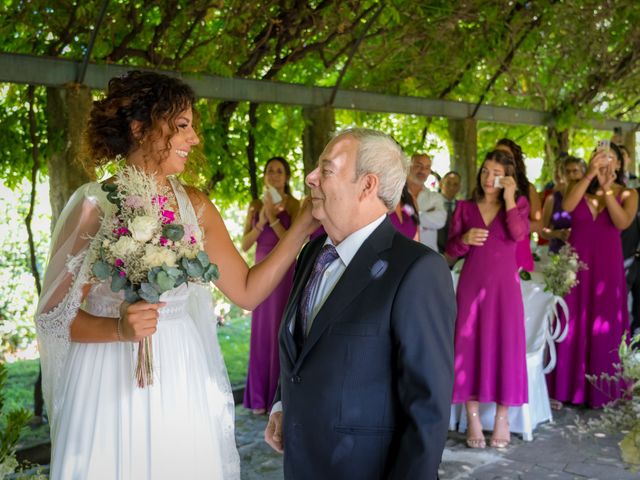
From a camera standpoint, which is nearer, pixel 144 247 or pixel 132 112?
pixel 144 247

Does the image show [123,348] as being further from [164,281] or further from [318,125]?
[318,125]

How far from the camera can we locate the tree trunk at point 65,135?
5191 millimetres

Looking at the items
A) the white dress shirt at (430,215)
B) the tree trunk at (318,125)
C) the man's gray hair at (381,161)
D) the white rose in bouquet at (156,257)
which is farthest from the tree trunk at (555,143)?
the white rose in bouquet at (156,257)

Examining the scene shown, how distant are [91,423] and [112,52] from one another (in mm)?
4077

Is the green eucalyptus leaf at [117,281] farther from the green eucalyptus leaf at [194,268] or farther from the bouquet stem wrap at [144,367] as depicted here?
the bouquet stem wrap at [144,367]

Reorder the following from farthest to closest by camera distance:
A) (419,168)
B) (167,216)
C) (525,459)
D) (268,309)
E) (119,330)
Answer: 1. (419,168)
2. (268,309)
3. (525,459)
4. (119,330)
5. (167,216)

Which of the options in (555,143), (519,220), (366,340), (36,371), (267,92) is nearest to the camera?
(366,340)

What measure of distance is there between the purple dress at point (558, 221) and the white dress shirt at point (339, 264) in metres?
5.21

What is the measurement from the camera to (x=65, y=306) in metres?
2.88

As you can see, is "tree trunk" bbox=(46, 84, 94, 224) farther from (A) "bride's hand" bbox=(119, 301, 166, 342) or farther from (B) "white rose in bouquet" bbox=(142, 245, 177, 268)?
A: (B) "white rose in bouquet" bbox=(142, 245, 177, 268)

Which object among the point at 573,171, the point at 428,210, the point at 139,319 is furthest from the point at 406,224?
the point at 139,319

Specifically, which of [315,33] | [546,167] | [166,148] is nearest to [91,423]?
[166,148]

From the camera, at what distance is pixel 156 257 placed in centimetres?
249

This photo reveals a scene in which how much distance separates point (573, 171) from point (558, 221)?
0.50 meters
